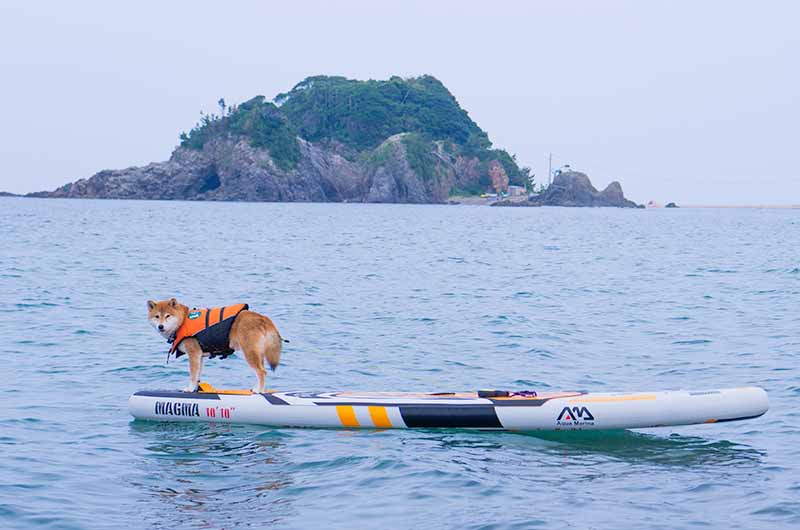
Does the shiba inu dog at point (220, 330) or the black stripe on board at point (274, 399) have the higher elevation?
the shiba inu dog at point (220, 330)

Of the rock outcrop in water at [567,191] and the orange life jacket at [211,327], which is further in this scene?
the rock outcrop in water at [567,191]

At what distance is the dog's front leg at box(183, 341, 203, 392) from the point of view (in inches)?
447

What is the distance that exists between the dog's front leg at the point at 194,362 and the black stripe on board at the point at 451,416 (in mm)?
2519

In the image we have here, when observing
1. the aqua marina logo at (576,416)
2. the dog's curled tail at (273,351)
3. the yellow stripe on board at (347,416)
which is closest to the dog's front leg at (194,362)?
the dog's curled tail at (273,351)

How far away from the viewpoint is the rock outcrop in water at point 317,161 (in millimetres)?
159125

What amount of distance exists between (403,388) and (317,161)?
159 meters

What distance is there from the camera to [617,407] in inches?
410

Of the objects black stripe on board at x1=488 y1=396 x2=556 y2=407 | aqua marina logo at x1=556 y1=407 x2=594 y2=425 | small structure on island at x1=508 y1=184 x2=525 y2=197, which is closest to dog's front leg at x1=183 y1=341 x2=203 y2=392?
black stripe on board at x1=488 y1=396 x2=556 y2=407

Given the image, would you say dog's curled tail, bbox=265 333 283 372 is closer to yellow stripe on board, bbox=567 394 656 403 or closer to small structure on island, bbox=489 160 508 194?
yellow stripe on board, bbox=567 394 656 403

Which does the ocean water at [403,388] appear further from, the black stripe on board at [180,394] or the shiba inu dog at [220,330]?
the shiba inu dog at [220,330]

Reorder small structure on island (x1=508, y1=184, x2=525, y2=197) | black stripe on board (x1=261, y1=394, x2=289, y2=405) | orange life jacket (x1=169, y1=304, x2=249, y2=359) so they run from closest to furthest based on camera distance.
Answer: black stripe on board (x1=261, y1=394, x2=289, y2=405), orange life jacket (x1=169, y1=304, x2=249, y2=359), small structure on island (x1=508, y1=184, x2=525, y2=197)

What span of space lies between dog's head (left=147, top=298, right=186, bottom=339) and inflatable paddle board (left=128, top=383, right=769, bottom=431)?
2.75 feet

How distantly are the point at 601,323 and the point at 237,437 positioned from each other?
1178 centimetres

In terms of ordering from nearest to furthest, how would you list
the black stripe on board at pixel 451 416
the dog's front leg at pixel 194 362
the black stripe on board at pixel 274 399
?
the black stripe on board at pixel 451 416
the black stripe on board at pixel 274 399
the dog's front leg at pixel 194 362
